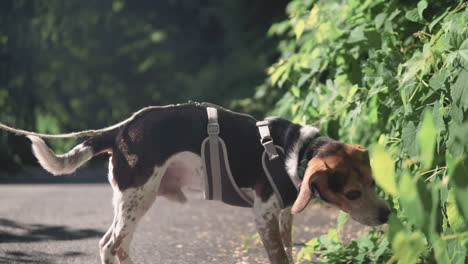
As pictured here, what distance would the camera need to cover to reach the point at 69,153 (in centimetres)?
430

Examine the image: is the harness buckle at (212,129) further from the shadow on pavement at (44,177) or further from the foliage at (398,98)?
the shadow on pavement at (44,177)

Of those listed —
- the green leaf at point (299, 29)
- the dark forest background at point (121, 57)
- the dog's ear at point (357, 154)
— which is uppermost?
the dark forest background at point (121, 57)

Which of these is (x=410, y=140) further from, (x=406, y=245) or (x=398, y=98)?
(x=406, y=245)

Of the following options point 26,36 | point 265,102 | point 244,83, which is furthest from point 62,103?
point 265,102

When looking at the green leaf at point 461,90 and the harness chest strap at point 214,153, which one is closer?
the green leaf at point 461,90

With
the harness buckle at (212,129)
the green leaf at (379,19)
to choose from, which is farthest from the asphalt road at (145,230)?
the green leaf at (379,19)

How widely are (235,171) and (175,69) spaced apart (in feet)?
63.8

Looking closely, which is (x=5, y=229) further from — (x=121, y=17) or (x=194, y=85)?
(x=121, y=17)

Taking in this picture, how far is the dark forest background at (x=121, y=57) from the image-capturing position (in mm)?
18188

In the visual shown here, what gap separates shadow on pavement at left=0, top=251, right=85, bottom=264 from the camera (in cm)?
532

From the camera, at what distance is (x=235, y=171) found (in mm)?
4246

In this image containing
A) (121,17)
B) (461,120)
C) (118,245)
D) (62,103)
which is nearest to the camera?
(461,120)

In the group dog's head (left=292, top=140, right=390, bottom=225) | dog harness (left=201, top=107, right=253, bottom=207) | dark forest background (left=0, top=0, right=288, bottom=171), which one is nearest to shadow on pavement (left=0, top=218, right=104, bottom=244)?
dog harness (left=201, top=107, right=253, bottom=207)

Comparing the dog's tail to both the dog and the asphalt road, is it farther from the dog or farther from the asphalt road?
the asphalt road
